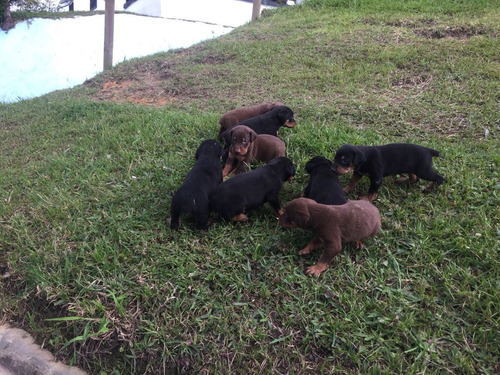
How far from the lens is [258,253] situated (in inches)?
122

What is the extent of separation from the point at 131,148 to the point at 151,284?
254 centimetres

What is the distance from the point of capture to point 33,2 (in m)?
15.6

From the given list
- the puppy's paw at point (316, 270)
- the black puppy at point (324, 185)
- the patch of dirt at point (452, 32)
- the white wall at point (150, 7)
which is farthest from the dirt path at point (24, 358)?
the white wall at point (150, 7)

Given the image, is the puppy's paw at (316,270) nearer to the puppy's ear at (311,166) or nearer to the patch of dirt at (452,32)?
the puppy's ear at (311,166)

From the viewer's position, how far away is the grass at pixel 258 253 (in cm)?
245

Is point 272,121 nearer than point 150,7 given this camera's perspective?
Yes

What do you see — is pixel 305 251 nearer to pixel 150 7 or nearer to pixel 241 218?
pixel 241 218

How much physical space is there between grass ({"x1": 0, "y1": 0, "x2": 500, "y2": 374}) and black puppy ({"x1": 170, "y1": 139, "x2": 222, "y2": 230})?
162mm

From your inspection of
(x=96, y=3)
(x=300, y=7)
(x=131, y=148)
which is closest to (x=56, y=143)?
(x=131, y=148)

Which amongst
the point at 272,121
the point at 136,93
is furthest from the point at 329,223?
the point at 136,93

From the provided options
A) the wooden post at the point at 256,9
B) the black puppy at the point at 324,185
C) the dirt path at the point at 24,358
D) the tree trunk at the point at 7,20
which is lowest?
the dirt path at the point at 24,358

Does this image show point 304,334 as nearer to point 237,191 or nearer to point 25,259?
point 237,191

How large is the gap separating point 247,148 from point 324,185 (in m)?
1.11

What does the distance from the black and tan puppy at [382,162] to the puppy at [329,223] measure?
1.98ft
